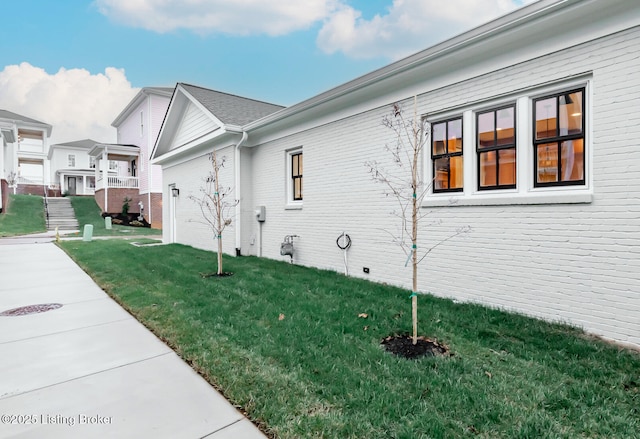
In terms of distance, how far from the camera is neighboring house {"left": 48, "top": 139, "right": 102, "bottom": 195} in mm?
35281

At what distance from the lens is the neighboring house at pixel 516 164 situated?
3.58 meters

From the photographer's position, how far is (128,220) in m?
Result: 22.6

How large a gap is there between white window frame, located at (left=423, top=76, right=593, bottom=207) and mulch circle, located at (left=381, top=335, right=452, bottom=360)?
2.26 meters

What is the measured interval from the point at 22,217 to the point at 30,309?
2125 centimetres

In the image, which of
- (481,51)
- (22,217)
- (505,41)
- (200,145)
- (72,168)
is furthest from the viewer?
(72,168)

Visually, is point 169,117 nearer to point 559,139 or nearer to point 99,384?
point 99,384

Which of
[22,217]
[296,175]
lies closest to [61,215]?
[22,217]

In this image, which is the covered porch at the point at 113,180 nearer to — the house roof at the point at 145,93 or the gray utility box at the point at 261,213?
the house roof at the point at 145,93

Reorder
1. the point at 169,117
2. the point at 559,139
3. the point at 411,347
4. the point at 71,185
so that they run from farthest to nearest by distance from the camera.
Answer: the point at 71,185 < the point at 169,117 < the point at 559,139 < the point at 411,347

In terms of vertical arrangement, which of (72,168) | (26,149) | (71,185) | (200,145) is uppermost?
(26,149)

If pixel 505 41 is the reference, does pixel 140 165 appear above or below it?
above

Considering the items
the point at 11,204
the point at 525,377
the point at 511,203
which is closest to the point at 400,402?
the point at 525,377

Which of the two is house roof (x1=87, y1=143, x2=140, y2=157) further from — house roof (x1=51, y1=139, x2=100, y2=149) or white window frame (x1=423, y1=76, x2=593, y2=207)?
white window frame (x1=423, y1=76, x2=593, y2=207)

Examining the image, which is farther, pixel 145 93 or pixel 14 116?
pixel 14 116
